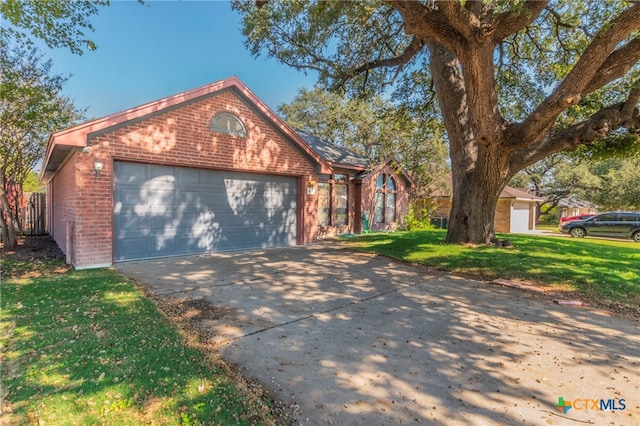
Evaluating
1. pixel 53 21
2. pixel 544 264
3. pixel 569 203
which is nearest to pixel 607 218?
pixel 544 264

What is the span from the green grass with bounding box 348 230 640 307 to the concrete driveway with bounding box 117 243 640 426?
0.91 meters

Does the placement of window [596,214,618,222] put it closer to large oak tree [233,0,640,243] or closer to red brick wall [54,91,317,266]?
large oak tree [233,0,640,243]

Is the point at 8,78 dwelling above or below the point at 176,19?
below

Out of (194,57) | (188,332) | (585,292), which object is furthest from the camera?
(194,57)

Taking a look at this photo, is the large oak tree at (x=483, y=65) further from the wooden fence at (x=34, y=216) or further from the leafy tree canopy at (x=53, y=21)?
the wooden fence at (x=34, y=216)

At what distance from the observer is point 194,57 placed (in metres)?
12.4

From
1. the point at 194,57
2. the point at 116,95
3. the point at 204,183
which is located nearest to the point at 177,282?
the point at 204,183

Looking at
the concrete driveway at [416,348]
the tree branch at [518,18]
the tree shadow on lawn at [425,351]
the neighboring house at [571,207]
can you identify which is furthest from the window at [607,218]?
the neighboring house at [571,207]

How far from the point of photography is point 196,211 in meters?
8.80

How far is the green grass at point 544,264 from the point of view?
5.82 m

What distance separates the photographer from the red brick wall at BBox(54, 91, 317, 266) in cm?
691

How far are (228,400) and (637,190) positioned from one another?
1526 inches

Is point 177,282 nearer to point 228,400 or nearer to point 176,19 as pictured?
point 228,400

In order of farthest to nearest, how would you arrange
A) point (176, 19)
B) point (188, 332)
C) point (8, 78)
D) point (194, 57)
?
point (194, 57), point (176, 19), point (8, 78), point (188, 332)
